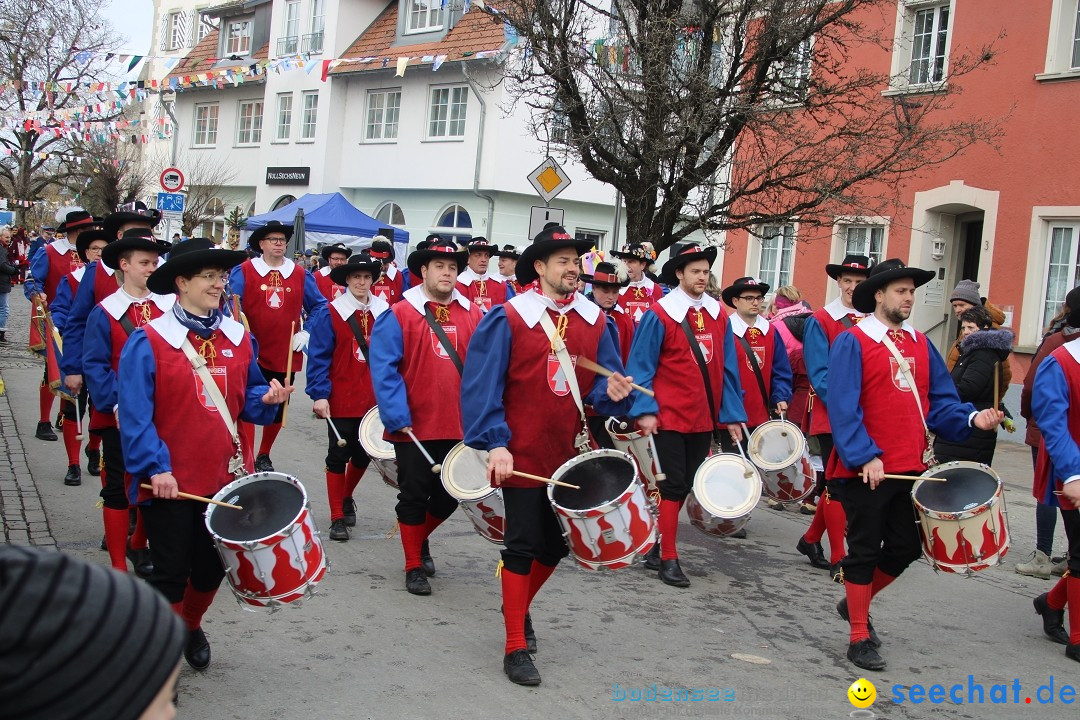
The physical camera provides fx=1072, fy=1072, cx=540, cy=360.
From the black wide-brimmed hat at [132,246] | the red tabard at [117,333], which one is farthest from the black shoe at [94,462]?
the black wide-brimmed hat at [132,246]

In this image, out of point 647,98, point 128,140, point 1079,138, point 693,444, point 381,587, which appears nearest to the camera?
point 381,587

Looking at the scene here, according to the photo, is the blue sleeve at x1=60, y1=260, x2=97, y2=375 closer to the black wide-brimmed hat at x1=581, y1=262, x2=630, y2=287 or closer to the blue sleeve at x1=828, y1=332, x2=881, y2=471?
the black wide-brimmed hat at x1=581, y1=262, x2=630, y2=287

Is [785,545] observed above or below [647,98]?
below

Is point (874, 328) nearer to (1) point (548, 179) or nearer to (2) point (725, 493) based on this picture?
(2) point (725, 493)

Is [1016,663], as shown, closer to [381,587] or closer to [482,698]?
[482,698]

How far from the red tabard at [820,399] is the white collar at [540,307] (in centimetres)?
288

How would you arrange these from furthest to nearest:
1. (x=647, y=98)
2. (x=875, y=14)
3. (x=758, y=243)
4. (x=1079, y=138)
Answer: (x=758, y=243), (x=875, y=14), (x=1079, y=138), (x=647, y=98)

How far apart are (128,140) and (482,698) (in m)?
48.4

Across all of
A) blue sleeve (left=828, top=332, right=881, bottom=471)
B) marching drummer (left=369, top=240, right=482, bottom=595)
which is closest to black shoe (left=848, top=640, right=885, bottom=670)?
blue sleeve (left=828, top=332, right=881, bottom=471)

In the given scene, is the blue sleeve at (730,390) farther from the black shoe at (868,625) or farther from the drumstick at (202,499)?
the drumstick at (202,499)

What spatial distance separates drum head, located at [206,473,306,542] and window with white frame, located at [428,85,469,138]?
1058 inches

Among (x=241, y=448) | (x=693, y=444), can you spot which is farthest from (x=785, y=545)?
(x=241, y=448)

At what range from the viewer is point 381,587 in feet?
21.2

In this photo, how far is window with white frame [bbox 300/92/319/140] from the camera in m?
35.9
